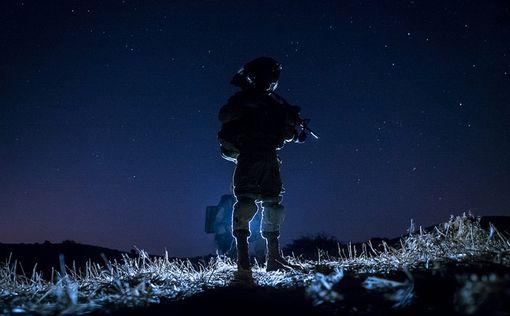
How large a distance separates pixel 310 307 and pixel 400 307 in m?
0.45

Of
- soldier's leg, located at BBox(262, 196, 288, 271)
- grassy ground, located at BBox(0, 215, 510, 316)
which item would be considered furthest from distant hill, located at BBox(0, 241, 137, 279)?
grassy ground, located at BBox(0, 215, 510, 316)

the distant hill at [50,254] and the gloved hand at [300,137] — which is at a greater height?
the gloved hand at [300,137]

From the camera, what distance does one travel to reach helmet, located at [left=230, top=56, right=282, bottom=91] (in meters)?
4.57

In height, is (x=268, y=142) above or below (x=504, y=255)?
above

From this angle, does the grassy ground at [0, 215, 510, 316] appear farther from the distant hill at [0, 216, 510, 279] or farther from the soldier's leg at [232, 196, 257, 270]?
the distant hill at [0, 216, 510, 279]

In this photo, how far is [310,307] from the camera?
6.02ft

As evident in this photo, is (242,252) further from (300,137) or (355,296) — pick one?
(355,296)

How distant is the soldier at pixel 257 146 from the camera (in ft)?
13.4

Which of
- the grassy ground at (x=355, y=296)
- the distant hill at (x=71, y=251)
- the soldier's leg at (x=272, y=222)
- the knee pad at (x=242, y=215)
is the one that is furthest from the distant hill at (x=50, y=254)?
the grassy ground at (x=355, y=296)

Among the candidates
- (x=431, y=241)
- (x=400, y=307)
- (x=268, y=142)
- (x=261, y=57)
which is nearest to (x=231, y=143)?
(x=268, y=142)

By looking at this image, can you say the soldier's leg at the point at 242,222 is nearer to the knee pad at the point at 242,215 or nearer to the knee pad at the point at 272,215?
the knee pad at the point at 242,215

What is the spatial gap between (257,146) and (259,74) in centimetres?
101

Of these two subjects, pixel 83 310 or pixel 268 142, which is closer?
pixel 83 310

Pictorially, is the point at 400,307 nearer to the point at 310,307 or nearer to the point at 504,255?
the point at 310,307
